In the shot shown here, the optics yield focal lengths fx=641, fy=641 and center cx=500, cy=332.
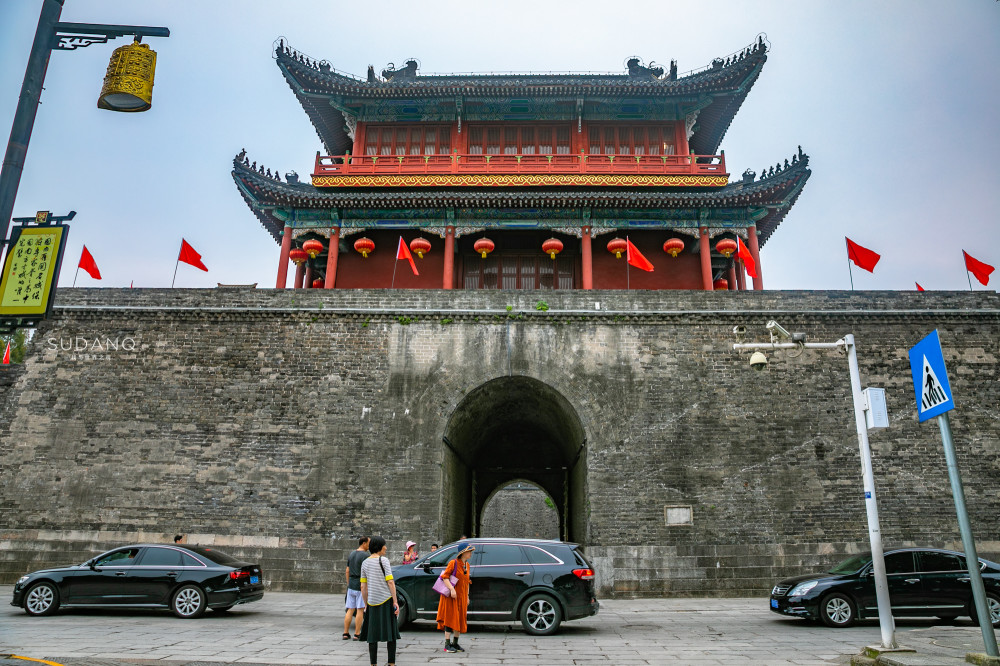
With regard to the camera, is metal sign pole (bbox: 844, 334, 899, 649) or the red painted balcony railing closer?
metal sign pole (bbox: 844, 334, 899, 649)

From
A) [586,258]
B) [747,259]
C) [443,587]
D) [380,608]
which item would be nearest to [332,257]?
[586,258]

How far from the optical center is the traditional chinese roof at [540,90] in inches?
810

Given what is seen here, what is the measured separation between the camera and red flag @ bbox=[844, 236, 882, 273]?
16.7 m

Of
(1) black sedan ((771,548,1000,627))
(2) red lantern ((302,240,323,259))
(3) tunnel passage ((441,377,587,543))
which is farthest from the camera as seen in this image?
(2) red lantern ((302,240,323,259))

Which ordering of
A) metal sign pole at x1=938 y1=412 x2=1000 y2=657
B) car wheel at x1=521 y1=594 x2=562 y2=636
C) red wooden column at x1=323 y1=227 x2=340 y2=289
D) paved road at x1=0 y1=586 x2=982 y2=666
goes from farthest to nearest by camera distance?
red wooden column at x1=323 y1=227 x2=340 y2=289 < car wheel at x1=521 y1=594 x2=562 y2=636 < paved road at x1=0 y1=586 x2=982 y2=666 < metal sign pole at x1=938 y1=412 x2=1000 y2=657

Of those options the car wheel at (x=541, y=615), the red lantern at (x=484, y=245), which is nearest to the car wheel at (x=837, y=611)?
the car wheel at (x=541, y=615)

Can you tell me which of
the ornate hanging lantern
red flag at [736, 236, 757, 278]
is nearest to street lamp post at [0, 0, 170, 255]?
the ornate hanging lantern

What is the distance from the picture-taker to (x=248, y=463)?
1363 centimetres

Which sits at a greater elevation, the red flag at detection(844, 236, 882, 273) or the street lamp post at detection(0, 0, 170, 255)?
the red flag at detection(844, 236, 882, 273)

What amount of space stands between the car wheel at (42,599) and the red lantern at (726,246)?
1801 centimetres

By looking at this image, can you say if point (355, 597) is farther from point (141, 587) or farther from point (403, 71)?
point (403, 71)

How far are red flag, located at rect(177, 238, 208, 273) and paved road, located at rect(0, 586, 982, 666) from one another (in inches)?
376

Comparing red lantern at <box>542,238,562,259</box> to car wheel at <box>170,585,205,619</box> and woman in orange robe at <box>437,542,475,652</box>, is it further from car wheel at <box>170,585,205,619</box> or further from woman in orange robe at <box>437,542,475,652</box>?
car wheel at <box>170,585,205,619</box>

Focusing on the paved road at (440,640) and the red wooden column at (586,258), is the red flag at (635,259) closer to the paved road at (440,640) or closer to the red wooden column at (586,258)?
the red wooden column at (586,258)
